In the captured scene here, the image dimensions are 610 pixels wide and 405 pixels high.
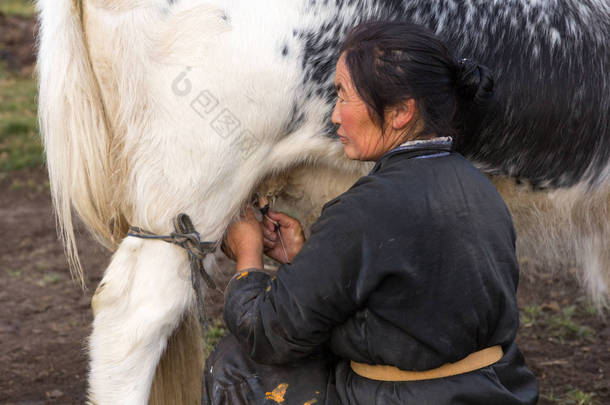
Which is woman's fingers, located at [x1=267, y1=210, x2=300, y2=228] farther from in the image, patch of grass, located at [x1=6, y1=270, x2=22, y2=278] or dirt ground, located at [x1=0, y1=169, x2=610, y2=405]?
patch of grass, located at [x1=6, y1=270, x2=22, y2=278]

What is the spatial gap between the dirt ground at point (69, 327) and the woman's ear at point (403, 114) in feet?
4.51

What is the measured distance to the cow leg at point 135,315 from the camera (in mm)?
2078

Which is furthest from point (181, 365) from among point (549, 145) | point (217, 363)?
point (549, 145)

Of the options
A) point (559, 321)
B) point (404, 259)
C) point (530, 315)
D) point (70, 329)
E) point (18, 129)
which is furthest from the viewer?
point (18, 129)

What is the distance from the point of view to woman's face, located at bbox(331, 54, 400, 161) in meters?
1.68

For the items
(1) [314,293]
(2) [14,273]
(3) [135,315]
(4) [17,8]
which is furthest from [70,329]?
(4) [17,8]

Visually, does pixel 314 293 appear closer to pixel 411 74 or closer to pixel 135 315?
pixel 411 74

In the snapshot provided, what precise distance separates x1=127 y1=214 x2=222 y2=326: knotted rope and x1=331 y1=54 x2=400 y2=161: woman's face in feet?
1.82

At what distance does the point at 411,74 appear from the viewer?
1588mm

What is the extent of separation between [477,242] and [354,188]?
0.30 meters

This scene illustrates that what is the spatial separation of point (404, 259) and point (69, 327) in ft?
8.20

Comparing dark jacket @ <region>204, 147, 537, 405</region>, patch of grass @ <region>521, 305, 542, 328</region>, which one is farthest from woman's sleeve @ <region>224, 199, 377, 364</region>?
patch of grass @ <region>521, 305, 542, 328</region>

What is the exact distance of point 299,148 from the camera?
80.8 inches

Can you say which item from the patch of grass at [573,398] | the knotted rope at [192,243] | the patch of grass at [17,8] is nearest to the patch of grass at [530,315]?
the patch of grass at [573,398]
